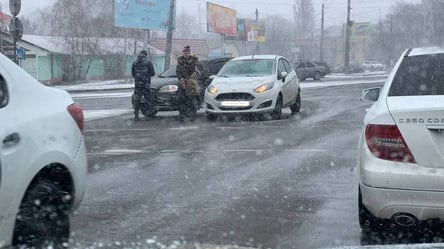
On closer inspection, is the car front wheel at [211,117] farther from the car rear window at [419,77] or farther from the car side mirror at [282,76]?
the car rear window at [419,77]

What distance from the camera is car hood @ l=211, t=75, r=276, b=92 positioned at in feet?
45.9

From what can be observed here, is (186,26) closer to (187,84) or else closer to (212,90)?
(187,84)

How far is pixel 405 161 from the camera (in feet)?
14.5

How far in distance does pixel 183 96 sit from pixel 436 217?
34.2 feet

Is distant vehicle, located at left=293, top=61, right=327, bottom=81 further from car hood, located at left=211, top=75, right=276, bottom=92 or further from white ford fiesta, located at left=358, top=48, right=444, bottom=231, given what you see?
white ford fiesta, located at left=358, top=48, right=444, bottom=231

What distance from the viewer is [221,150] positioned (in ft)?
32.3

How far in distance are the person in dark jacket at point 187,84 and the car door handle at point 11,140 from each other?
10437 mm

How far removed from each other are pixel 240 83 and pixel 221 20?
152 ft

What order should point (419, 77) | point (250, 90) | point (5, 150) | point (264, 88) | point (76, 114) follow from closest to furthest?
point (5, 150) < point (76, 114) < point (419, 77) < point (250, 90) < point (264, 88)

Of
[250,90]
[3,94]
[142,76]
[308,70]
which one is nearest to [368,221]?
[3,94]

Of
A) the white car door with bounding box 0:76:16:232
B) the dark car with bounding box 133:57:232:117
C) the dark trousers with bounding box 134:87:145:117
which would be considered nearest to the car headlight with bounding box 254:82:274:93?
the dark car with bounding box 133:57:232:117

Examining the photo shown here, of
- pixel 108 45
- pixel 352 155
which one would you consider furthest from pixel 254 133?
pixel 108 45

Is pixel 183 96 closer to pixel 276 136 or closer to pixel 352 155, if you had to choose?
pixel 276 136

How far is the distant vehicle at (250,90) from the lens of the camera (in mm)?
13930
